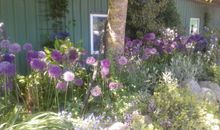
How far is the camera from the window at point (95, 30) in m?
7.41

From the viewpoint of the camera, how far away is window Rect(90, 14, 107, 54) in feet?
24.3

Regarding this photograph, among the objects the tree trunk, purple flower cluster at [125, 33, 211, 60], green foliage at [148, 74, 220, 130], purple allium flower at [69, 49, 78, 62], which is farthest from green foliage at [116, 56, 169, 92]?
purple allium flower at [69, 49, 78, 62]

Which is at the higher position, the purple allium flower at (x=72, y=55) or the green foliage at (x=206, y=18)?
the green foliage at (x=206, y=18)

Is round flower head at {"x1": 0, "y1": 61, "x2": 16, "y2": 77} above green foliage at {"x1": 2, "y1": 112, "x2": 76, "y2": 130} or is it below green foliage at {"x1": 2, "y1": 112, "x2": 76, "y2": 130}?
above

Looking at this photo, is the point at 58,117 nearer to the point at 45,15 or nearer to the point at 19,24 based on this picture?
the point at 19,24

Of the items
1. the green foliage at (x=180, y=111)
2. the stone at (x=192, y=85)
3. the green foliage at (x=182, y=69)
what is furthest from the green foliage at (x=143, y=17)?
the green foliage at (x=180, y=111)

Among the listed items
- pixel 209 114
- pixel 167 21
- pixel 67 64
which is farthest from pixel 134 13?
pixel 209 114

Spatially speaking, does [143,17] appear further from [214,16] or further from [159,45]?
[214,16]

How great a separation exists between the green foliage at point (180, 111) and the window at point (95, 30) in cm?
356

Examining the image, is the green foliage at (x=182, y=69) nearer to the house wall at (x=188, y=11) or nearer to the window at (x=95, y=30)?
the window at (x=95, y=30)

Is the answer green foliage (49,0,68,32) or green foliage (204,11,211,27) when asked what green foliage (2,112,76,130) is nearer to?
green foliage (49,0,68,32)

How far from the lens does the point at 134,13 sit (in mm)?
7879

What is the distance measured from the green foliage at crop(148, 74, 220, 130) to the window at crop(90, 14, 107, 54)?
3.56 meters

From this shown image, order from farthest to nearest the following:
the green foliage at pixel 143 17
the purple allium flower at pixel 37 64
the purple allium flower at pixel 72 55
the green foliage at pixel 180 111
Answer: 1. the green foliage at pixel 143 17
2. the purple allium flower at pixel 72 55
3. the purple allium flower at pixel 37 64
4. the green foliage at pixel 180 111
